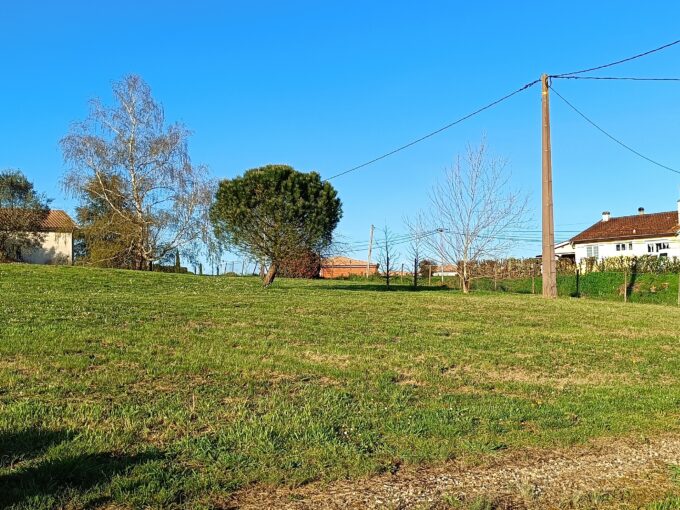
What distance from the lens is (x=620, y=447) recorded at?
4.74 metres

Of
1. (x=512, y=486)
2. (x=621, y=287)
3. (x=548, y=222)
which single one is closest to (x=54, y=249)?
(x=548, y=222)

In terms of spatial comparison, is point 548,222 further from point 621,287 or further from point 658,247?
point 658,247

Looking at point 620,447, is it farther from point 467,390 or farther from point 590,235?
point 590,235

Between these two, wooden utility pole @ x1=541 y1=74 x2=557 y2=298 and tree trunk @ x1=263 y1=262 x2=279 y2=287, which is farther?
tree trunk @ x1=263 y1=262 x2=279 y2=287

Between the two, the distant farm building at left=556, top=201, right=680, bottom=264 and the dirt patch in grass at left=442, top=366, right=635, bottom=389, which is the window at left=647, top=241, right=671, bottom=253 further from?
the dirt patch in grass at left=442, top=366, right=635, bottom=389

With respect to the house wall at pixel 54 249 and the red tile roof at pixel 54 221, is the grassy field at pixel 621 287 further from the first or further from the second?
the house wall at pixel 54 249

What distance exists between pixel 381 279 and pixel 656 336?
111 ft

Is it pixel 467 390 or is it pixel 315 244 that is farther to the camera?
pixel 315 244

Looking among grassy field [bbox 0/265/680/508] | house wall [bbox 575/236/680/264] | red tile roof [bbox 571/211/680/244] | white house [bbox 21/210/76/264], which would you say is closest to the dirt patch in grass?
grassy field [bbox 0/265/680/508]

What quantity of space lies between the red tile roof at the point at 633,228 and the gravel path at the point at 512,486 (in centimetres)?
4532

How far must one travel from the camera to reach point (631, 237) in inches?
1898

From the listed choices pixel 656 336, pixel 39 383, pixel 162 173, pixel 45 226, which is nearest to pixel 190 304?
pixel 39 383

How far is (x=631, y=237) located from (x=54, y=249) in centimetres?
4713

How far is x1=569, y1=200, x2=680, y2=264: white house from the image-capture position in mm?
45688
